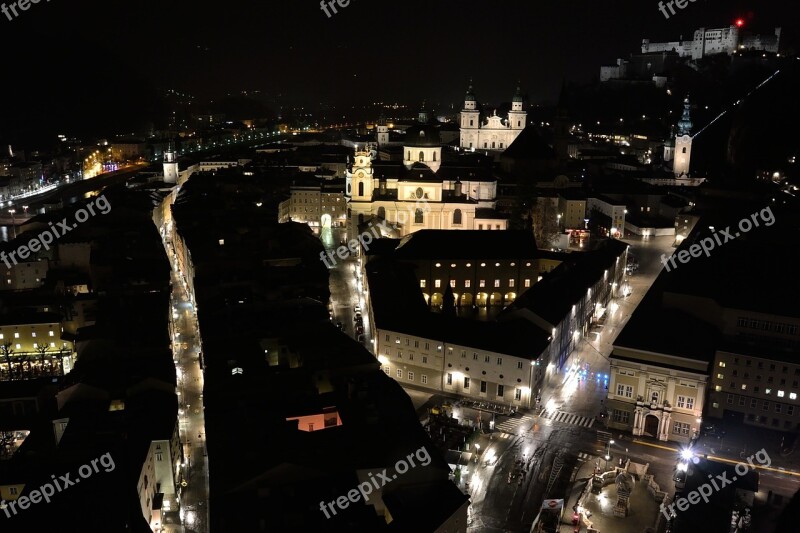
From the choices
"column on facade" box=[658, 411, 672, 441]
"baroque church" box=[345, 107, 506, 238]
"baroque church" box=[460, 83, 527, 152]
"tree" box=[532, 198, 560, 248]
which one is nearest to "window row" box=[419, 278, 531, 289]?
"baroque church" box=[345, 107, 506, 238]

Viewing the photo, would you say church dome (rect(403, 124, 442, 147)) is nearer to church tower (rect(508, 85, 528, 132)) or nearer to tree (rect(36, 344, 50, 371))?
church tower (rect(508, 85, 528, 132))

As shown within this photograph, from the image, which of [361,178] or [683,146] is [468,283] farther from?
[683,146]

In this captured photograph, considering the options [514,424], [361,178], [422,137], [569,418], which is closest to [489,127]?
[422,137]

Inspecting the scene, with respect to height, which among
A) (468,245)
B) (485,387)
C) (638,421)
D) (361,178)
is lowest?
(638,421)

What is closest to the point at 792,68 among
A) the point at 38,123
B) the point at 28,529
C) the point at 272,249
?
the point at 272,249

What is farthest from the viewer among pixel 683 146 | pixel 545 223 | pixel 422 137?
pixel 683 146

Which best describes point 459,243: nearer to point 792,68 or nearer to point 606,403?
point 606,403
